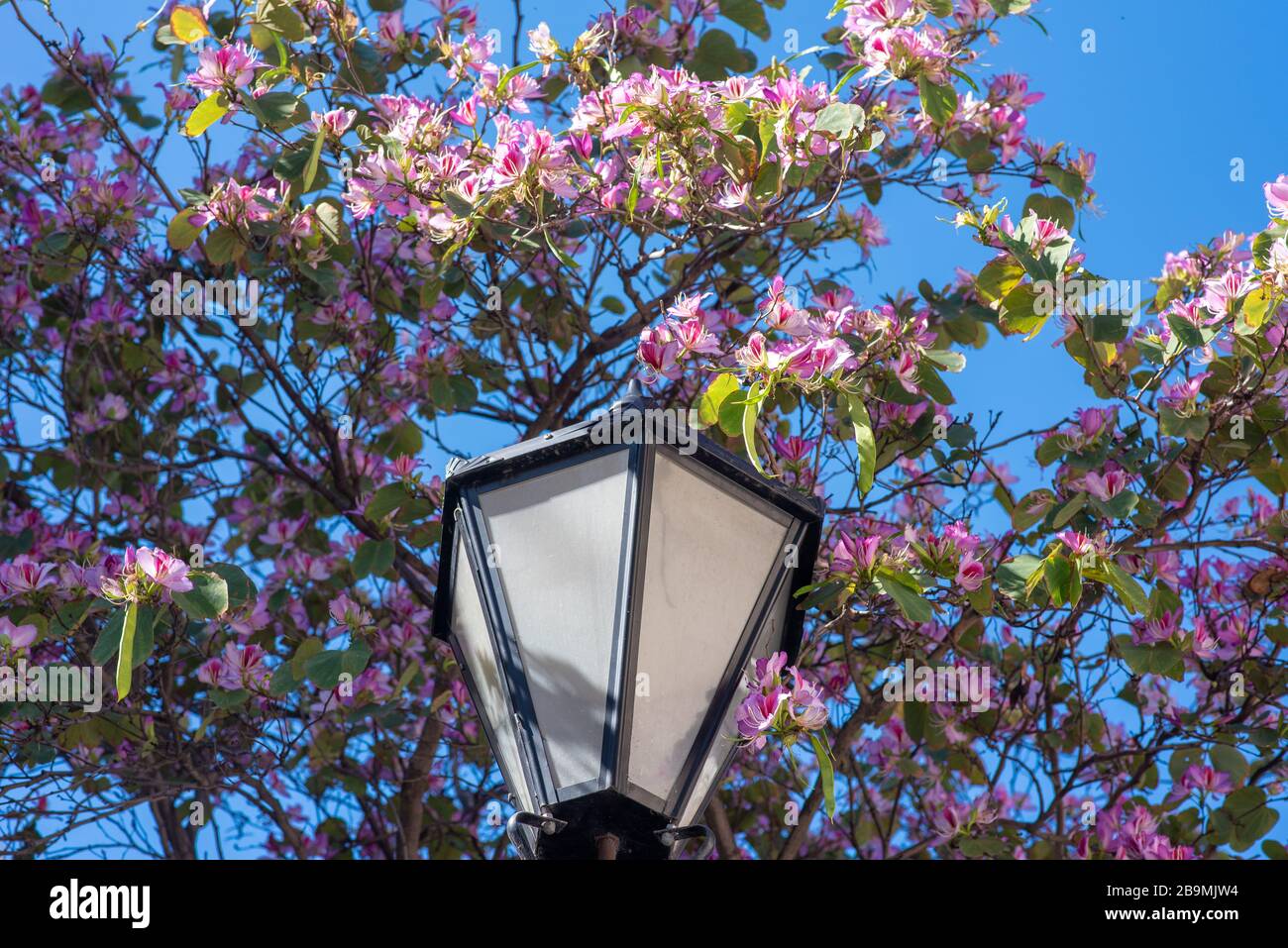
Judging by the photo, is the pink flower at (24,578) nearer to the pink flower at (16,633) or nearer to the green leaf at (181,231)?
the pink flower at (16,633)

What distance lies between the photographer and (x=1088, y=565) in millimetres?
2773

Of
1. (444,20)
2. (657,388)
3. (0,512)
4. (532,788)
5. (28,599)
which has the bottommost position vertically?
(532,788)

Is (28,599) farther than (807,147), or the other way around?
(28,599)

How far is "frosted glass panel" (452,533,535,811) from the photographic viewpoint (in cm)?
211

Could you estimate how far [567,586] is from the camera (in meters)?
2.09

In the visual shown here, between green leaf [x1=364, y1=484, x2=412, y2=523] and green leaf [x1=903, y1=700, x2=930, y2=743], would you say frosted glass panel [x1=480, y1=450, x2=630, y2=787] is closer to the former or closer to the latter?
green leaf [x1=364, y1=484, x2=412, y2=523]

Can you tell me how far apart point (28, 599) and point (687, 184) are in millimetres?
2021

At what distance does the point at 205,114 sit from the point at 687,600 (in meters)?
2.02

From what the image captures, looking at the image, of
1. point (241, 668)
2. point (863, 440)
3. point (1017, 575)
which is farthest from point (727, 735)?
point (241, 668)

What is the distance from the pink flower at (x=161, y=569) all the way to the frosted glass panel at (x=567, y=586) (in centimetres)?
79

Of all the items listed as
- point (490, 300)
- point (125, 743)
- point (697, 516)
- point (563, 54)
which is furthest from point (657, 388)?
point (697, 516)

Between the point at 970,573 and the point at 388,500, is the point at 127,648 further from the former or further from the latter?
the point at 970,573

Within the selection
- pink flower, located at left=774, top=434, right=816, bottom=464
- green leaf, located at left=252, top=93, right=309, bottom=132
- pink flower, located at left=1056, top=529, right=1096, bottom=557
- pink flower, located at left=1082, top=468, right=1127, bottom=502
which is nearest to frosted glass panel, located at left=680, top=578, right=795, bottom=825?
pink flower, located at left=1056, top=529, right=1096, bottom=557

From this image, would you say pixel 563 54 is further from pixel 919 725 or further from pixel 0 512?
pixel 0 512
